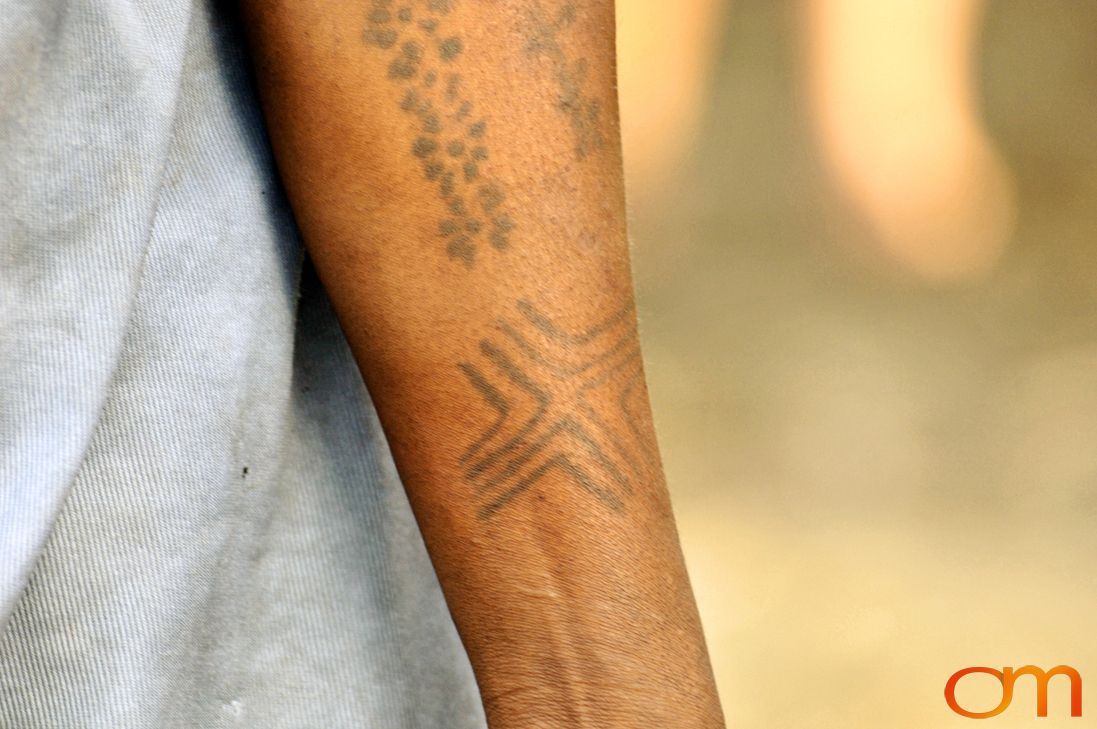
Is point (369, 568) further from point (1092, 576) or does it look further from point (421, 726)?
point (1092, 576)

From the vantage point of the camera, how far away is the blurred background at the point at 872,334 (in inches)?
80.9

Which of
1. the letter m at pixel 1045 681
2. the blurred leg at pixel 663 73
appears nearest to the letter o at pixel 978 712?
the letter m at pixel 1045 681

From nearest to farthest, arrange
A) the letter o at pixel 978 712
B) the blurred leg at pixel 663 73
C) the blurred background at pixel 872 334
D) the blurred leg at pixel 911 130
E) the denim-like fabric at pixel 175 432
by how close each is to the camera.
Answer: the denim-like fabric at pixel 175 432, the letter o at pixel 978 712, the blurred background at pixel 872 334, the blurred leg at pixel 911 130, the blurred leg at pixel 663 73

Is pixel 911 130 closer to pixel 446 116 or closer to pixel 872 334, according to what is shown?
pixel 872 334

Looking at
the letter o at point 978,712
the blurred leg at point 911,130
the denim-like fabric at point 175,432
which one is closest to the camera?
the denim-like fabric at point 175,432

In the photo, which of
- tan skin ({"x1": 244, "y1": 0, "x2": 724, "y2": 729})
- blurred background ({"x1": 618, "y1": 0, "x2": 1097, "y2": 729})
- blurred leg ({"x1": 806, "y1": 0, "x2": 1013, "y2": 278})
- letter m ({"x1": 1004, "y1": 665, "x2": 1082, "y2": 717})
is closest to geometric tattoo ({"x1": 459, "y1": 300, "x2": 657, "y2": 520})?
tan skin ({"x1": 244, "y1": 0, "x2": 724, "y2": 729})

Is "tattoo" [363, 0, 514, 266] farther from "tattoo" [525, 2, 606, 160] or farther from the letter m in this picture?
the letter m

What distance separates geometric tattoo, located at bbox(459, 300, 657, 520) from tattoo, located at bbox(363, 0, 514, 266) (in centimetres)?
5

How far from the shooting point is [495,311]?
519 millimetres

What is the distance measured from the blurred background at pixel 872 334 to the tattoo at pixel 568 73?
1.67m


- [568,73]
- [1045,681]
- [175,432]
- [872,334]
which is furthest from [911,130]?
[175,432]

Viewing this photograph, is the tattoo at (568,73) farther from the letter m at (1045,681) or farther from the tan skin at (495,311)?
the letter m at (1045,681)

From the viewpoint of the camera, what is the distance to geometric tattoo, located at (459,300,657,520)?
1.69 ft

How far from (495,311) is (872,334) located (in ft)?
7.08
